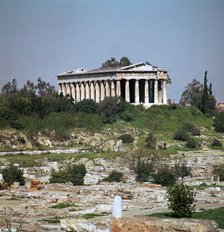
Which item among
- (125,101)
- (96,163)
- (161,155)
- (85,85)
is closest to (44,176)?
(96,163)

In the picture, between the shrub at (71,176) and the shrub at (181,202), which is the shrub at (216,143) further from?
the shrub at (181,202)

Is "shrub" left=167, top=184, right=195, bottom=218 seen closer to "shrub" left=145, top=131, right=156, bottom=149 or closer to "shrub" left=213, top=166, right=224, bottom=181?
"shrub" left=213, top=166, right=224, bottom=181

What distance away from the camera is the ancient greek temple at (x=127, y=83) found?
9338cm

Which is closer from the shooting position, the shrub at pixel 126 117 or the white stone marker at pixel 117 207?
the white stone marker at pixel 117 207

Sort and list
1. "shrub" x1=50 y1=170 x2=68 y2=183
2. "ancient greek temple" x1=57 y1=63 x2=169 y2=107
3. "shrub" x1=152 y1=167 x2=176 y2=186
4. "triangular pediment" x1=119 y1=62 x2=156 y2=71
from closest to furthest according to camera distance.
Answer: "shrub" x1=152 y1=167 x2=176 y2=186
"shrub" x1=50 y1=170 x2=68 y2=183
"ancient greek temple" x1=57 y1=63 x2=169 y2=107
"triangular pediment" x1=119 y1=62 x2=156 y2=71

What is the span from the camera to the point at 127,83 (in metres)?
93.1

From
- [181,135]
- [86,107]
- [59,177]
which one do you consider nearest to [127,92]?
[86,107]

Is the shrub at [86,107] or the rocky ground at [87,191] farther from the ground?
the shrub at [86,107]

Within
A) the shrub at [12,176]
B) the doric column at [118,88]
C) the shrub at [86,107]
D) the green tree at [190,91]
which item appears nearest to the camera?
the shrub at [12,176]

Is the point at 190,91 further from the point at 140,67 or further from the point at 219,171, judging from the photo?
the point at 219,171

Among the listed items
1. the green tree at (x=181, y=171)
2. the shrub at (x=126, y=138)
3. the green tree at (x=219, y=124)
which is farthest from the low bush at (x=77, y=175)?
the green tree at (x=219, y=124)

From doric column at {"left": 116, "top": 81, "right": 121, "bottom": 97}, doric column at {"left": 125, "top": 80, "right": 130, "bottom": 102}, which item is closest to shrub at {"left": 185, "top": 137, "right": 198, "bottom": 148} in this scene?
doric column at {"left": 116, "top": 81, "right": 121, "bottom": 97}

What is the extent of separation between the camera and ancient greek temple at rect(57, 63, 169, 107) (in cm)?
9338

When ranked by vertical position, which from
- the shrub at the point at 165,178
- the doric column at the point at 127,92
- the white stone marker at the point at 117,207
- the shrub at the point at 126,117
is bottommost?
the shrub at the point at 165,178
